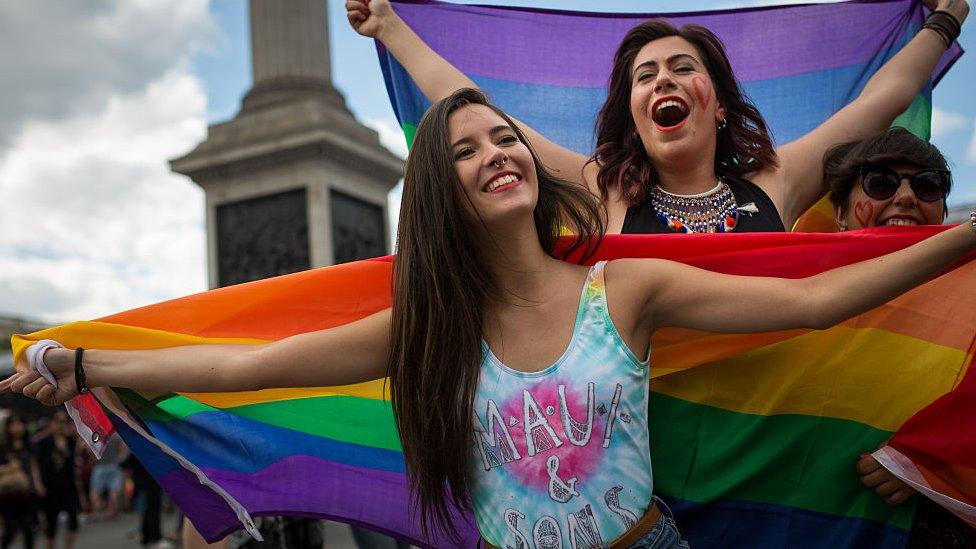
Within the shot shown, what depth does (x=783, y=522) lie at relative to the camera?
102 inches

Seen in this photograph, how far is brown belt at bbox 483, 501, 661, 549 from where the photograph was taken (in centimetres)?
211

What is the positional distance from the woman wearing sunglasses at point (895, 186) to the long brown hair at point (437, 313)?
44.9 inches

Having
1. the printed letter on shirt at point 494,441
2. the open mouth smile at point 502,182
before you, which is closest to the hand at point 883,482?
the printed letter on shirt at point 494,441

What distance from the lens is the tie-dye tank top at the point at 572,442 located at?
211 centimetres

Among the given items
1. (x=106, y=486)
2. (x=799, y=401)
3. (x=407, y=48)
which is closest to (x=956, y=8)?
(x=799, y=401)

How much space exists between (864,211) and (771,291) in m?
0.83

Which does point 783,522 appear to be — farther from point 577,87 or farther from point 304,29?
point 304,29

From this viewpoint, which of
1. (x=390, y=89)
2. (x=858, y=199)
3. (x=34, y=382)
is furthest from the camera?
(x=390, y=89)

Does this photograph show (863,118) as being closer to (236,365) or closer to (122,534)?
(236,365)

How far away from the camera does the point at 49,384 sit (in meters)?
2.47

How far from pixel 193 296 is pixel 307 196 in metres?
10.4

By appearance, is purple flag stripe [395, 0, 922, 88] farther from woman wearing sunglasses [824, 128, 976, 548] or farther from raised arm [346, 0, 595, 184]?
woman wearing sunglasses [824, 128, 976, 548]

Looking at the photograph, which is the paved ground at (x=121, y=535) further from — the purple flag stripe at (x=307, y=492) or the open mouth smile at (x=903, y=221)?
the open mouth smile at (x=903, y=221)

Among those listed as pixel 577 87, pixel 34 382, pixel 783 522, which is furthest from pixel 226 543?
pixel 783 522
